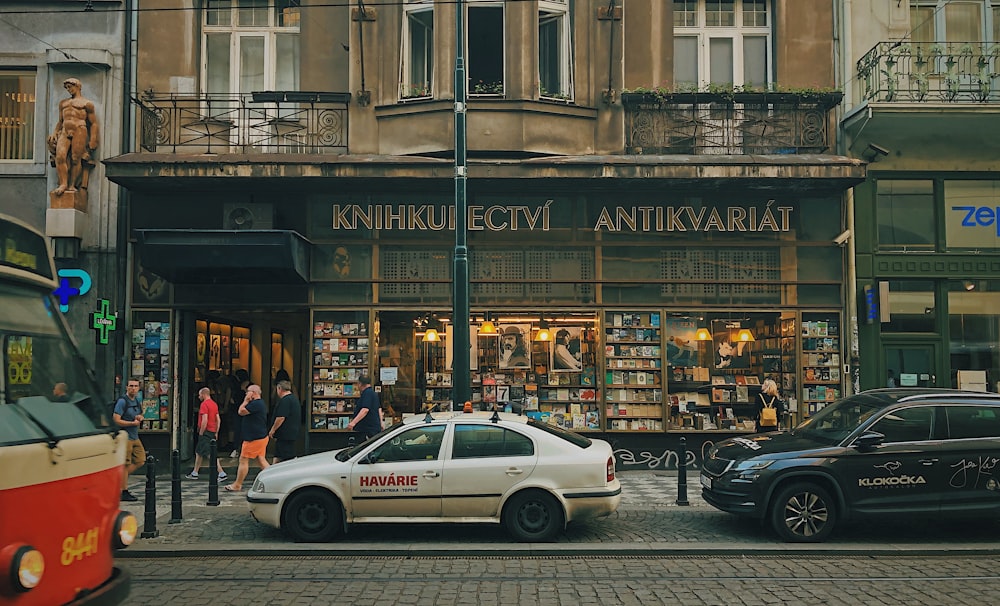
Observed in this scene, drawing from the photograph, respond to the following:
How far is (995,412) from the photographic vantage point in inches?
387

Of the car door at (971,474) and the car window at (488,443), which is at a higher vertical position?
the car window at (488,443)

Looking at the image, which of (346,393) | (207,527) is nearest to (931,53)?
(346,393)

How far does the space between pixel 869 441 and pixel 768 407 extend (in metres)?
5.28

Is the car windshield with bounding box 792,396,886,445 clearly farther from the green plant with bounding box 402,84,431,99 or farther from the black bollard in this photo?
the green plant with bounding box 402,84,431,99

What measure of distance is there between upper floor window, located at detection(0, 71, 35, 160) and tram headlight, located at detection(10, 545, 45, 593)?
13849 mm

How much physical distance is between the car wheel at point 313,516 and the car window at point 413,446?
749mm

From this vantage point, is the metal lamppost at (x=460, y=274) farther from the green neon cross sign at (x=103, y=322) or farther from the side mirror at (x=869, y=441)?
the green neon cross sign at (x=103, y=322)

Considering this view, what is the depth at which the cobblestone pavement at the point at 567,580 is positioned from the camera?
289 inches

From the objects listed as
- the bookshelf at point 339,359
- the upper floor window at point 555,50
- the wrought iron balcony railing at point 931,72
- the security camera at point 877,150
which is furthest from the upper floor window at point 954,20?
the bookshelf at point 339,359

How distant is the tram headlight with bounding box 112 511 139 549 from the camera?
5324 millimetres

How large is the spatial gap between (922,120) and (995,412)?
739 cm

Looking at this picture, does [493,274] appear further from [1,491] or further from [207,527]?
[1,491]

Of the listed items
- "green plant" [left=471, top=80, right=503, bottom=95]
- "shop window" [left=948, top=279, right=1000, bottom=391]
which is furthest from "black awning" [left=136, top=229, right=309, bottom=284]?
"shop window" [left=948, top=279, right=1000, bottom=391]

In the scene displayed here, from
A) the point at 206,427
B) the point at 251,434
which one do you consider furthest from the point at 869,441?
the point at 206,427
